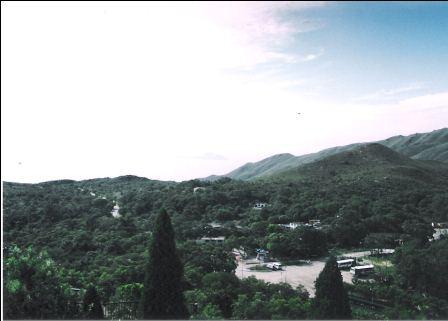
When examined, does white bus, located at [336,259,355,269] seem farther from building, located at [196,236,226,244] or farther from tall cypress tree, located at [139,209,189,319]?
tall cypress tree, located at [139,209,189,319]

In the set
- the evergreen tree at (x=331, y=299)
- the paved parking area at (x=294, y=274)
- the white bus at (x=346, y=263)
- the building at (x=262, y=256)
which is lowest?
the paved parking area at (x=294, y=274)

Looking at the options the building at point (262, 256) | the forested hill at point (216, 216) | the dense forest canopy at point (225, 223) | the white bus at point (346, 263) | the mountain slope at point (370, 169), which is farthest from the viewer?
the mountain slope at point (370, 169)

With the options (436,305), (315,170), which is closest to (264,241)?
(436,305)

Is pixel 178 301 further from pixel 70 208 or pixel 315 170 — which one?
pixel 315 170

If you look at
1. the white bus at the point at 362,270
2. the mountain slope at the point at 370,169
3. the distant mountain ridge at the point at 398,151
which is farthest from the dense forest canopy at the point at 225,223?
the distant mountain ridge at the point at 398,151

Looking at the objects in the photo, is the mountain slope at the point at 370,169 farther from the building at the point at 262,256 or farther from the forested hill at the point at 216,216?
the building at the point at 262,256

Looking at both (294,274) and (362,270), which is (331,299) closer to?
(362,270)
